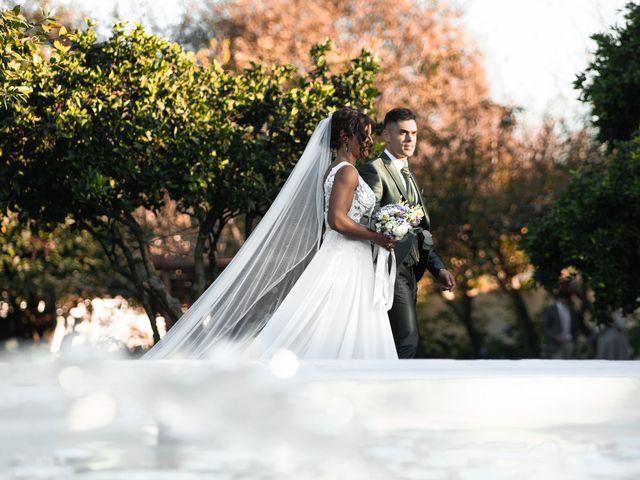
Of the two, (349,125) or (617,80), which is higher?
(617,80)

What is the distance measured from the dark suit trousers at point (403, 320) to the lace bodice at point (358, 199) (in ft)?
1.24

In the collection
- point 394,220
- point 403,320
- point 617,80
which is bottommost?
point 403,320

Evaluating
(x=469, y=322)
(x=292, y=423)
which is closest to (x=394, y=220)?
(x=292, y=423)

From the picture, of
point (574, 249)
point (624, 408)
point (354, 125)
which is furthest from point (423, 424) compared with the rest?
point (574, 249)

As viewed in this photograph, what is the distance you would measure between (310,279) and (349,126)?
2.82 feet

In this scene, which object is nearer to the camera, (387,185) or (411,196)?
(387,185)

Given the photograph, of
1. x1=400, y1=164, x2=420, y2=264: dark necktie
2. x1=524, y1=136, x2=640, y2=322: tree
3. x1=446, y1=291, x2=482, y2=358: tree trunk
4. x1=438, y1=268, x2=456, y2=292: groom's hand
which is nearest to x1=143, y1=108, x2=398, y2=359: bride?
x1=400, y1=164, x2=420, y2=264: dark necktie

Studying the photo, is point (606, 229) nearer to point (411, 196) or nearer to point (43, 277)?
point (411, 196)

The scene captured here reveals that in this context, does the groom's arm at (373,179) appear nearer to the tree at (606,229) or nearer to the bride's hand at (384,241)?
the bride's hand at (384,241)

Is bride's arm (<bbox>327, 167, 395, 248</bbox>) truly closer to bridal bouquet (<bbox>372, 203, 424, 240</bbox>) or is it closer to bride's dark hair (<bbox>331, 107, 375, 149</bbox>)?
bridal bouquet (<bbox>372, 203, 424, 240</bbox>)

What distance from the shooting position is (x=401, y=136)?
20.9 feet

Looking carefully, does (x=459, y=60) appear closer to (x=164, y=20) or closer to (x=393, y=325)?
(x=164, y=20)

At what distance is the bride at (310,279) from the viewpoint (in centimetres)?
575

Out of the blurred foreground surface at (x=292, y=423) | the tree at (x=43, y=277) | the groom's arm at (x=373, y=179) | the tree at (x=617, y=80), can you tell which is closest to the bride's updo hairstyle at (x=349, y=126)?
the groom's arm at (x=373, y=179)
